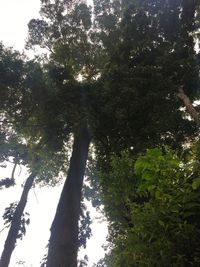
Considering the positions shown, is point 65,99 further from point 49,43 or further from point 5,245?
point 5,245

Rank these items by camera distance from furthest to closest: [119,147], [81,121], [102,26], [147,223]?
[102,26]
[81,121]
[119,147]
[147,223]

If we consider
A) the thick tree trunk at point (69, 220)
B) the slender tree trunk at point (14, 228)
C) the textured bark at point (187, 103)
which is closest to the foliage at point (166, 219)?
the thick tree trunk at point (69, 220)

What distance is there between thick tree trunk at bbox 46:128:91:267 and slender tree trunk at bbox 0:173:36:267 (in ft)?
Answer: 18.6

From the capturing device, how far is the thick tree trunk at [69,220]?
36.3ft

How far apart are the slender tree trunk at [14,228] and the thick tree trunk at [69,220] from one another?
5.66 m

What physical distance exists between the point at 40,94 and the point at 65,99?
1481 mm

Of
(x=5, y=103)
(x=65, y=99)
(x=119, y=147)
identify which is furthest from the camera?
(x=5, y=103)

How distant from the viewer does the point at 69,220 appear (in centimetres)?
1225

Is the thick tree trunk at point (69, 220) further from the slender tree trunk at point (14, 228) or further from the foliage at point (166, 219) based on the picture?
the foliage at point (166, 219)

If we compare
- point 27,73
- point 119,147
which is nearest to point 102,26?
point 27,73

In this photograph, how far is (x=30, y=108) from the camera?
1697 cm

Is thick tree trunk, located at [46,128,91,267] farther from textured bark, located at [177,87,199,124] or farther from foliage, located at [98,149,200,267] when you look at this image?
foliage, located at [98,149,200,267]

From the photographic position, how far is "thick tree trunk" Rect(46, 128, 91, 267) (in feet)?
36.3

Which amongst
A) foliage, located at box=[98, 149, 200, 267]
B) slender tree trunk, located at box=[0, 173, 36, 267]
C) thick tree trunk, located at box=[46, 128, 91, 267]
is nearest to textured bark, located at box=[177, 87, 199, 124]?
thick tree trunk, located at box=[46, 128, 91, 267]
